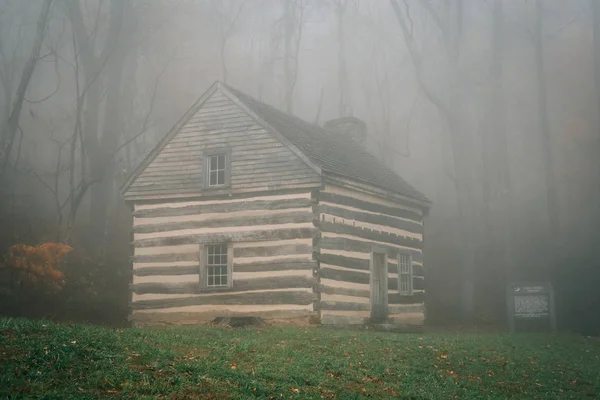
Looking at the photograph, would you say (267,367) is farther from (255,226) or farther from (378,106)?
(378,106)

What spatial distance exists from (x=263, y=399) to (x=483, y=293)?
94.3 feet

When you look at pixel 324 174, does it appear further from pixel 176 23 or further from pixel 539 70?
pixel 176 23

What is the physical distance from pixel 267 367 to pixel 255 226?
397 inches

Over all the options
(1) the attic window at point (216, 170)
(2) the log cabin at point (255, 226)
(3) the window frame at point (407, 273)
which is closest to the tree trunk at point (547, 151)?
(3) the window frame at point (407, 273)

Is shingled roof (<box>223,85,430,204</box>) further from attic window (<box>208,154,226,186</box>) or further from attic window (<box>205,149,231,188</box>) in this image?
attic window (<box>208,154,226,186</box>)

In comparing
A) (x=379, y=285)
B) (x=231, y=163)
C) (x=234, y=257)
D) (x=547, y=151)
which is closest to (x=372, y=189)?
(x=379, y=285)

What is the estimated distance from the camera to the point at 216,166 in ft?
68.9

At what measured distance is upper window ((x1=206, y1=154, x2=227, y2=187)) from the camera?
20906 mm

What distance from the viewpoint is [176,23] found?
137ft

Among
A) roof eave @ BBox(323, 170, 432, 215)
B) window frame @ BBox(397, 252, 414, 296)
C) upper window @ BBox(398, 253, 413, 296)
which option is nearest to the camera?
roof eave @ BBox(323, 170, 432, 215)

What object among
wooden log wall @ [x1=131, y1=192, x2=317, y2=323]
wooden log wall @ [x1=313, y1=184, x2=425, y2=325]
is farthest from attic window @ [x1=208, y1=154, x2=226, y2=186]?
wooden log wall @ [x1=313, y1=184, x2=425, y2=325]

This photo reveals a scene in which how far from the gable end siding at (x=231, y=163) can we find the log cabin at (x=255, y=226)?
0.12ft

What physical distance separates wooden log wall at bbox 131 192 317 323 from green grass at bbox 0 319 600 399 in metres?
3.47

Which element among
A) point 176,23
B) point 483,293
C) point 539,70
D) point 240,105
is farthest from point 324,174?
point 176,23
